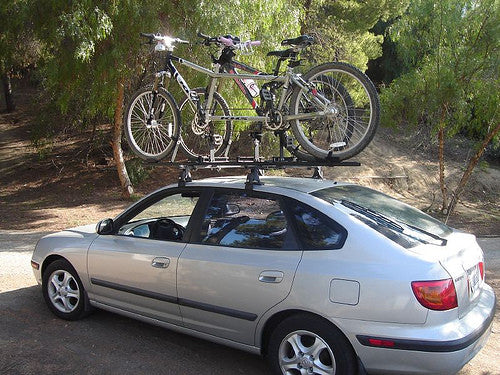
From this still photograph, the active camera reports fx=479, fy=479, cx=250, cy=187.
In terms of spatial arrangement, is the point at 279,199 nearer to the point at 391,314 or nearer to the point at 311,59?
the point at 391,314

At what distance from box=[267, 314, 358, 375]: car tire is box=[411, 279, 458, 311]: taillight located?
59 cm

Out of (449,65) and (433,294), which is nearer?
(433,294)

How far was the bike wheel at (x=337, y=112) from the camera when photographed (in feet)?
14.4

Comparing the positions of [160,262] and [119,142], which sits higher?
[119,142]

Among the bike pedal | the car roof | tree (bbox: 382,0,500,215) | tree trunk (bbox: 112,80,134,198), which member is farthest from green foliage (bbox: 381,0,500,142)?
the car roof

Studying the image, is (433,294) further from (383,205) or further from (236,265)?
(236,265)

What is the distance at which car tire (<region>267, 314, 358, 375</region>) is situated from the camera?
320 cm

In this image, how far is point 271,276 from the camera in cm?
347

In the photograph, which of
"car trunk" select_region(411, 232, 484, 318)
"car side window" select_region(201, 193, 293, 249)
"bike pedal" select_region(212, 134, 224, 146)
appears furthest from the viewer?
"bike pedal" select_region(212, 134, 224, 146)

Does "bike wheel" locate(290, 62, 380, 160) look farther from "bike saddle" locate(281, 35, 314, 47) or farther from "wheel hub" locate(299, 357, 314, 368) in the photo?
"wheel hub" locate(299, 357, 314, 368)

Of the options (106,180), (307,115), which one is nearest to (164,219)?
(307,115)

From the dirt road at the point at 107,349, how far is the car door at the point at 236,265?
1.22ft

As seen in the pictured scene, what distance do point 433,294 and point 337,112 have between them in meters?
2.05

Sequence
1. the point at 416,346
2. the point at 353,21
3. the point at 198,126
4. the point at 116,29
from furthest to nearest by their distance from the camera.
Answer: the point at 353,21 → the point at 116,29 → the point at 198,126 → the point at 416,346
